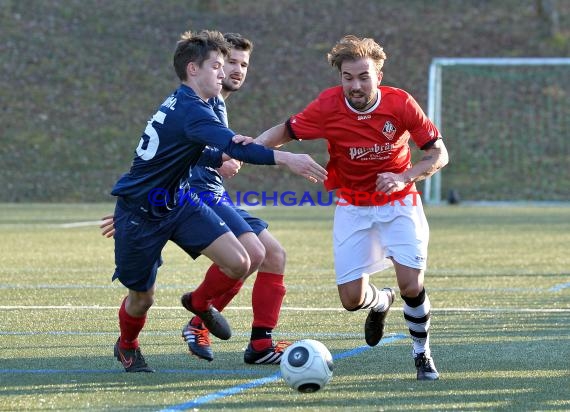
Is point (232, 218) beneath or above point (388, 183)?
beneath

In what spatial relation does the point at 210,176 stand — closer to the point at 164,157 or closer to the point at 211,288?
the point at 211,288

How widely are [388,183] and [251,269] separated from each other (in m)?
1.08

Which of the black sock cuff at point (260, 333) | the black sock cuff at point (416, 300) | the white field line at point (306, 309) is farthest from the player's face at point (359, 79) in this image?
the white field line at point (306, 309)

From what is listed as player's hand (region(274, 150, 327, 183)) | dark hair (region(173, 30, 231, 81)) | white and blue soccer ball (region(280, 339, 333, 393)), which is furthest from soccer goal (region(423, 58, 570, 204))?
white and blue soccer ball (region(280, 339, 333, 393))

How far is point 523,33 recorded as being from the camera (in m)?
32.2

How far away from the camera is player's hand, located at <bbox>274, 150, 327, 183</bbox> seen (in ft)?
19.6

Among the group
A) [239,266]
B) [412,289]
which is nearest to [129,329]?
[239,266]

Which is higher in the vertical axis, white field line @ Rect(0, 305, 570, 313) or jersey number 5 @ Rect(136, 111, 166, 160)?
jersey number 5 @ Rect(136, 111, 166, 160)

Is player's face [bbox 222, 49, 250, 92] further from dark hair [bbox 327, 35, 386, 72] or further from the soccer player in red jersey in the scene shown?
dark hair [bbox 327, 35, 386, 72]

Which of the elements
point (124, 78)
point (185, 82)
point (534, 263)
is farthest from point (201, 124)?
point (124, 78)

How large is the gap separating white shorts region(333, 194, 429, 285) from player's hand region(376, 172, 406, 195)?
35 centimetres

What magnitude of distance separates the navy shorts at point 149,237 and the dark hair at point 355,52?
45.2 inches

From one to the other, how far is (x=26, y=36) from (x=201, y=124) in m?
25.5

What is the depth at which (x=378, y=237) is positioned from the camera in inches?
275
